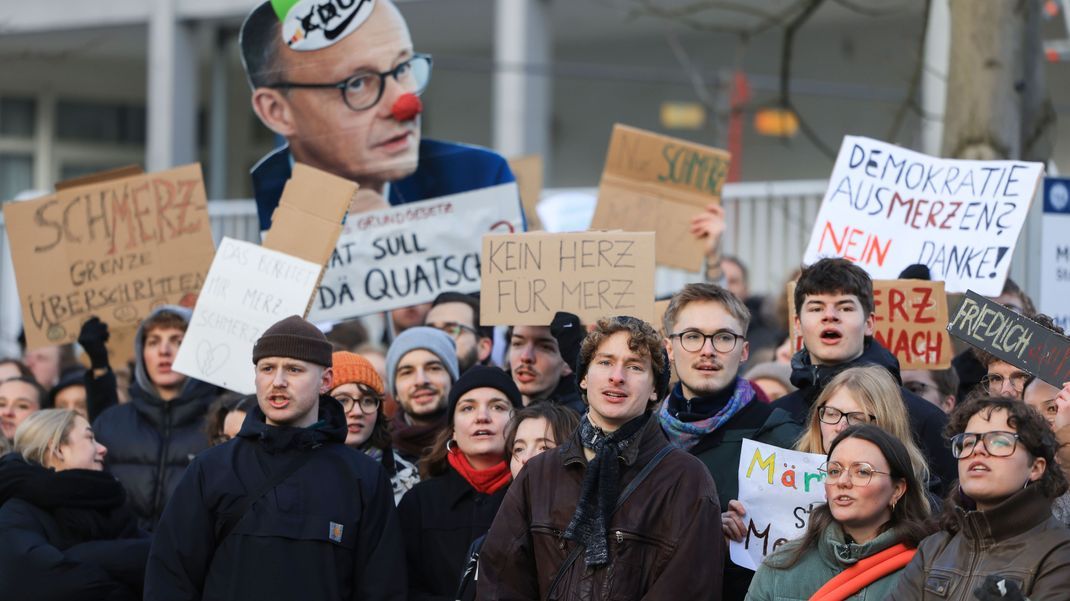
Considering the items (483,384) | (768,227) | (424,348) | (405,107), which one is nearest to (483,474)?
(483,384)

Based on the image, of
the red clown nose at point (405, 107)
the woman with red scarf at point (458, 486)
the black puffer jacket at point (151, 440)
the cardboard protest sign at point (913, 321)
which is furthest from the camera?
the red clown nose at point (405, 107)

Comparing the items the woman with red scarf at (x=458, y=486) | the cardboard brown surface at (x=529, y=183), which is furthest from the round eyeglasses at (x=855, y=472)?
the cardboard brown surface at (x=529, y=183)

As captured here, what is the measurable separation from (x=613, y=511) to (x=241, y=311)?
110 inches

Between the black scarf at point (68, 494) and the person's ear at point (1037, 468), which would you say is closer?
the person's ear at point (1037, 468)

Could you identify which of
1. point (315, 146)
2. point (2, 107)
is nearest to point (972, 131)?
point (315, 146)

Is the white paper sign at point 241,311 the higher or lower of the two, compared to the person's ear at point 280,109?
lower

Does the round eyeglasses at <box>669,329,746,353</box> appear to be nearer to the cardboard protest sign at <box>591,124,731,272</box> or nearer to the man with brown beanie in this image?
the man with brown beanie

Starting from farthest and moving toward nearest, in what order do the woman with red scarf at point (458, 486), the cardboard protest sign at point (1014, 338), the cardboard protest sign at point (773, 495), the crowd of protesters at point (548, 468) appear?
the woman with red scarf at point (458, 486)
the cardboard protest sign at point (773, 495)
the cardboard protest sign at point (1014, 338)
the crowd of protesters at point (548, 468)

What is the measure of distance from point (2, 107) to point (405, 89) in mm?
15510

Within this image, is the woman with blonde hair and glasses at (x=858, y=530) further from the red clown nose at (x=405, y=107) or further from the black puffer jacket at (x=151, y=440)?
the red clown nose at (x=405, y=107)

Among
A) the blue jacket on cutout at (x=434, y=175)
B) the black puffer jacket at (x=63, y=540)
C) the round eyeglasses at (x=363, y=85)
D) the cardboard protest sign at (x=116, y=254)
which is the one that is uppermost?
the round eyeglasses at (x=363, y=85)

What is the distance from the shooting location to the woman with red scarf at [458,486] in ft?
18.6

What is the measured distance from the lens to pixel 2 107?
22.2m

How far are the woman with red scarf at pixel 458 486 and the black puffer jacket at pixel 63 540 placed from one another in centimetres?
113
